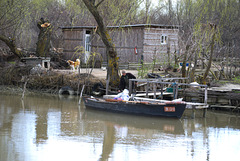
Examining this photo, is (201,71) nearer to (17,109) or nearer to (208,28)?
(208,28)

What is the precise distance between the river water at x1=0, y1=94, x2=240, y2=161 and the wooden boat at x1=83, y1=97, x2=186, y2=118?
284mm

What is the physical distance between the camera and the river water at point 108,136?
11.3 m

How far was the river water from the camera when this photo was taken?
11.3 meters

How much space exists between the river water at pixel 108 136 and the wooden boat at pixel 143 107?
284 mm

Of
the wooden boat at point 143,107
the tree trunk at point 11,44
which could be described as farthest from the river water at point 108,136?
the tree trunk at point 11,44

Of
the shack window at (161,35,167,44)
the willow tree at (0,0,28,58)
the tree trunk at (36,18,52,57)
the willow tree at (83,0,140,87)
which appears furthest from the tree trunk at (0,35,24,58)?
the shack window at (161,35,167,44)

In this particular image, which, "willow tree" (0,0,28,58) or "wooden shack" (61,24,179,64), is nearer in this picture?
"willow tree" (0,0,28,58)

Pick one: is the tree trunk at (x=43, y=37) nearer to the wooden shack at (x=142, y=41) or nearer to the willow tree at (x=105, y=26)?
the wooden shack at (x=142, y=41)

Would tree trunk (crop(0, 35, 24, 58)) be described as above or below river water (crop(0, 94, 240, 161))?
above

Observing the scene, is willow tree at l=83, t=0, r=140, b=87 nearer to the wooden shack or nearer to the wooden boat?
the wooden shack

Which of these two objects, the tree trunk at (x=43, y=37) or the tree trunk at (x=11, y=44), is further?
the tree trunk at (x=43, y=37)

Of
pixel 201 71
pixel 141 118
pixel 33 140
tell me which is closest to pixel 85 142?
pixel 33 140

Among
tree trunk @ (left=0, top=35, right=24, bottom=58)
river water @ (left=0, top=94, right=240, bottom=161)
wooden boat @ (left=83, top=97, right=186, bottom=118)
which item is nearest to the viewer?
river water @ (left=0, top=94, right=240, bottom=161)

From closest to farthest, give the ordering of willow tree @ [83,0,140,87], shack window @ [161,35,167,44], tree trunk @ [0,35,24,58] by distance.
Result: willow tree @ [83,0,140,87], tree trunk @ [0,35,24,58], shack window @ [161,35,167,44]
